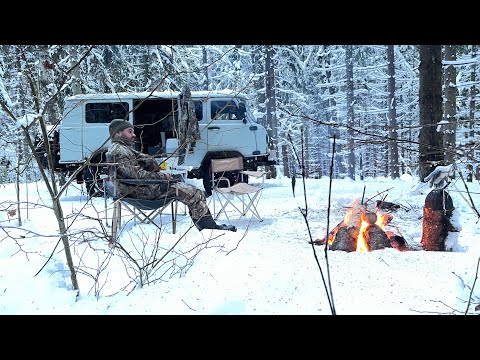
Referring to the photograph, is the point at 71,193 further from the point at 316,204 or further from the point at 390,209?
the point at 390,209

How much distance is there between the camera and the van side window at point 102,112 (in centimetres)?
800

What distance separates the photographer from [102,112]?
808cm

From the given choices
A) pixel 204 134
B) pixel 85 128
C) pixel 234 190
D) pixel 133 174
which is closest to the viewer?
pixel 133 174

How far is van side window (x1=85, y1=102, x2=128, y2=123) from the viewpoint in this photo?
26.2ft

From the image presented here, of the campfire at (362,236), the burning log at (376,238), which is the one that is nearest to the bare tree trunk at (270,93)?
the campfire at (362,236)

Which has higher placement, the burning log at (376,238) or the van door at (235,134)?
the van door at (235,134)

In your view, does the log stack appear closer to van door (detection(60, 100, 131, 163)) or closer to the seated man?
the seated man

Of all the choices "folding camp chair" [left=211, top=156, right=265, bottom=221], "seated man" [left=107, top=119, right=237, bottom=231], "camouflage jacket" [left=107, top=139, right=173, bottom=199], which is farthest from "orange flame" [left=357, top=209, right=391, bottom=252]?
"camouflage jacket" [left=107, top=139, right=173, bottom=199]

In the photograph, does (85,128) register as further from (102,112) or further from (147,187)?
(147,187)

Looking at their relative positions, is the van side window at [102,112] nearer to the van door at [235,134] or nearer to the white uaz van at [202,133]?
the white uaz van at [202,133]

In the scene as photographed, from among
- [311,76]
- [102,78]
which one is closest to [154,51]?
[102,78]

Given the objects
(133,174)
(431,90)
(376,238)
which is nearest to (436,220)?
(376,238)

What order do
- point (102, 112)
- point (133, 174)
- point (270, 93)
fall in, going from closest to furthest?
1. point (133, 174)
2. point (102, 112)
3. point (270, 93)
